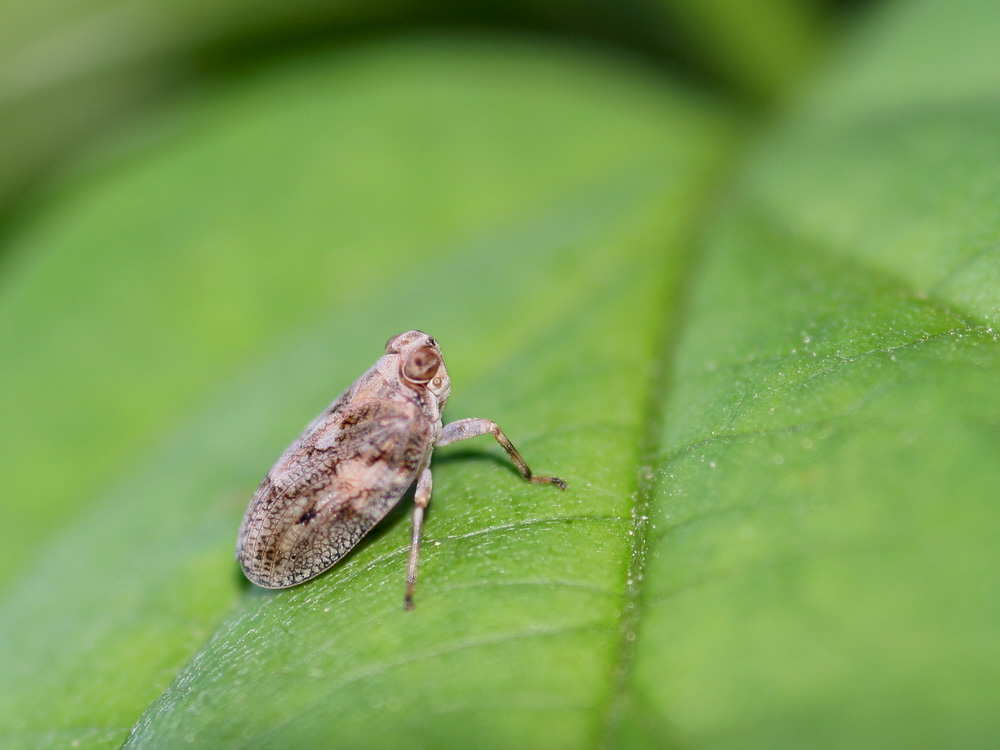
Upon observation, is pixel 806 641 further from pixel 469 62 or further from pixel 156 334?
pixel 469 62

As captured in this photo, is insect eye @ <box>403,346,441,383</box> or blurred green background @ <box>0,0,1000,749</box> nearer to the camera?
blurred green background @ <box>0,0,1000,749</box>

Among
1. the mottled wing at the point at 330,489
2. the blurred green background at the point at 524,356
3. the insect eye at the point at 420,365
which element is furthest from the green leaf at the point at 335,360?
the insect eye at the point at 420,365

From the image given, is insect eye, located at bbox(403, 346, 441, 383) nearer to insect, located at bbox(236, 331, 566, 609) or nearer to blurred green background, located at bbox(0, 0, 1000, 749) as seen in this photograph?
insect, located at bbox(236, 331, 566, 609)

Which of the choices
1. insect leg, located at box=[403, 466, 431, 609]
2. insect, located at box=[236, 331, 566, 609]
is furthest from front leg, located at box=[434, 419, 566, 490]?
insect leg, located at box=[403, 466, 431, 609]

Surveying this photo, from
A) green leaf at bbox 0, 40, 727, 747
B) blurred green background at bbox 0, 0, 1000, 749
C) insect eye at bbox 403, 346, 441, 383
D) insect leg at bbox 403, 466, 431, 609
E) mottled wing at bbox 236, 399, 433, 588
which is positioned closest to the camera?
blurred green background at bbox 0, 0, 1000, 749

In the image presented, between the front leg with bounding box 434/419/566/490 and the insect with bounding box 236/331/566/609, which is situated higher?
the front leg with bounding box 434/419/566/490

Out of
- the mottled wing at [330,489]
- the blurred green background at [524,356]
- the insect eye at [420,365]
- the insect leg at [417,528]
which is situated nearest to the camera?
the blurred green background at [524,356]

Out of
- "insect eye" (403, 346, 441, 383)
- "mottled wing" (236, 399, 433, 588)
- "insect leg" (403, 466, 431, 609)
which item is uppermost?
"insect eye" (403, 346, 441, 383)

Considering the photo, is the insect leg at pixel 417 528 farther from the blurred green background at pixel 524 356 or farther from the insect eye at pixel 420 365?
the insect eye at pixel 420 365
